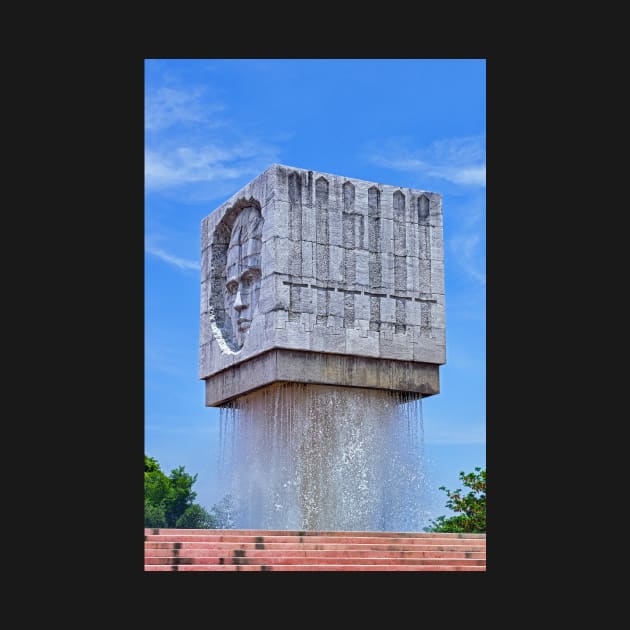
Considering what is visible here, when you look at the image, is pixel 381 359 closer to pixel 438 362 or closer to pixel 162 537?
pixel 438 362

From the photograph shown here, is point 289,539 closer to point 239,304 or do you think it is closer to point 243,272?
point 239,304

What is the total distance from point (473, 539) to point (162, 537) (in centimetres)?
512

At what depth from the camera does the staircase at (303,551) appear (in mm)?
16469

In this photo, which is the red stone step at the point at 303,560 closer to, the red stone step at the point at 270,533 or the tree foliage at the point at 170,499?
the red stone step at the point at 270,533

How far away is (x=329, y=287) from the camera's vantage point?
23.5m

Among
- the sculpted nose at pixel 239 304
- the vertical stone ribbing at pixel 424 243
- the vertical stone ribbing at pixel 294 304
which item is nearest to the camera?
the vertical stone ribbing at pixel 294 304

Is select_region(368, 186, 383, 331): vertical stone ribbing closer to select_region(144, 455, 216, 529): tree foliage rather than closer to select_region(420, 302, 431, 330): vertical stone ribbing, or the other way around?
select_region(420, 302, 431, 330): vertical stone ribbing

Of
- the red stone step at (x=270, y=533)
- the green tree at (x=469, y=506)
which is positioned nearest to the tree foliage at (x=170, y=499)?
the green tree at (x=469, y=506)

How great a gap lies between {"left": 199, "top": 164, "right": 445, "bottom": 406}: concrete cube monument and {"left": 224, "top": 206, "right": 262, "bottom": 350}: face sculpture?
25mm

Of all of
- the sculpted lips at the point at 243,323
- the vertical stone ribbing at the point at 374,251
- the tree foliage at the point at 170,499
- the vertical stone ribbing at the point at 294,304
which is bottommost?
the tree foliage at the point at 170,499

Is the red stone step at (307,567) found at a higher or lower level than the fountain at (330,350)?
lower

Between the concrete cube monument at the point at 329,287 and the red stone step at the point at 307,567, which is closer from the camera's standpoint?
the red stone step at the point at 307,567

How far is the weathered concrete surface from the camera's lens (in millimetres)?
22875

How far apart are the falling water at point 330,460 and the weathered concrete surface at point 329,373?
29cm
